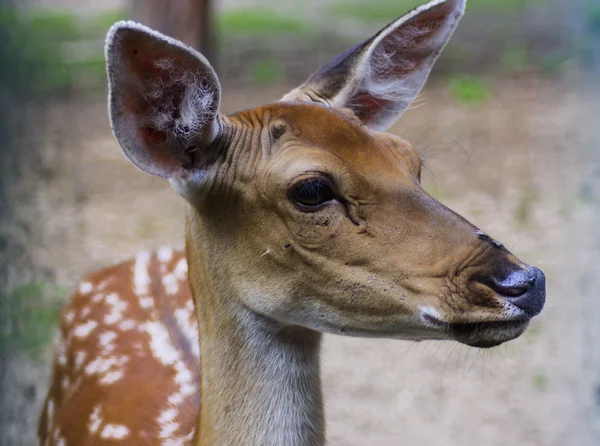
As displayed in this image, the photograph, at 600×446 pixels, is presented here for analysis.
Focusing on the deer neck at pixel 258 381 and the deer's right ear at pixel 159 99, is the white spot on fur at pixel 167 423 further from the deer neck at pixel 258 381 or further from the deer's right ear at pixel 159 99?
the deer's right ear at pixel 159 99

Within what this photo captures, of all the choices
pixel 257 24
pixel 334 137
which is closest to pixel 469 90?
pixel 257 24

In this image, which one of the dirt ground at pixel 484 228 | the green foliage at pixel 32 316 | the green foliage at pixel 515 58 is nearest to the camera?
the green foliage at pixel 32 316

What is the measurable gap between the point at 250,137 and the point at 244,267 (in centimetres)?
41

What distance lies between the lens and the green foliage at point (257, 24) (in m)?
16.5

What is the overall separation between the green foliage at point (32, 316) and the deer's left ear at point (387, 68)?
164 cm

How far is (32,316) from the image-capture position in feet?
17.7

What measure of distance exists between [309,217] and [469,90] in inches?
355

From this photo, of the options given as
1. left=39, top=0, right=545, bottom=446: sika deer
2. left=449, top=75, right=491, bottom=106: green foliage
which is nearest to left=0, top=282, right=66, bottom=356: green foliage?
left=39, top=0, right=545, bottom=446: sika deer

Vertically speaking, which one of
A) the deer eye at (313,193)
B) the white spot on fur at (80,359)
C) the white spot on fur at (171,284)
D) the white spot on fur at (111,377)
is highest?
the white spot on fur at (171,284)

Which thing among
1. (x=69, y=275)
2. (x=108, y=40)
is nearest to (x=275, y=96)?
(x=69, y=275)

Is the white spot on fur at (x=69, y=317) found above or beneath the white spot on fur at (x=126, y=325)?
above

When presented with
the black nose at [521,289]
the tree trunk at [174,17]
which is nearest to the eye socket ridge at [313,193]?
the black nose at [521,289]

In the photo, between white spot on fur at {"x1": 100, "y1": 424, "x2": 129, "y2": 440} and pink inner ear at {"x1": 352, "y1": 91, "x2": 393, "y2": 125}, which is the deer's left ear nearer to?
pink inner ear at {"x1": 352, "y1": 91, "x2": 393, "y2": 125}

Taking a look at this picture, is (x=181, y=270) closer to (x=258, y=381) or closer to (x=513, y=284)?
(x=258, y=381)
